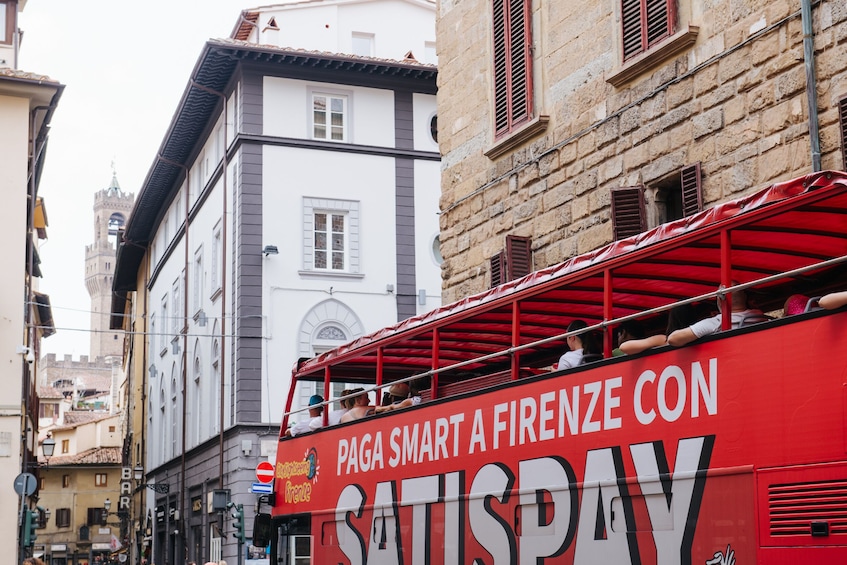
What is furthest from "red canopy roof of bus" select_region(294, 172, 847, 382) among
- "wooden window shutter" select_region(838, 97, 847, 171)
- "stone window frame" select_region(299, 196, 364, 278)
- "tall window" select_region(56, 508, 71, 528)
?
"tall window" select_region(56, 508, 71, 528)

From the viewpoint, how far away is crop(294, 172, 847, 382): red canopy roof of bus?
24.9ft

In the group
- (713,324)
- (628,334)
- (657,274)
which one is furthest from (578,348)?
(713,324)

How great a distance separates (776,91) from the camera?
1209 cm

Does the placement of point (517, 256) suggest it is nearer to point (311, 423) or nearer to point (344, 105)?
point (311, 423)

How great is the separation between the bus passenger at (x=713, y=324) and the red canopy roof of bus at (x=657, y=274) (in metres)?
0.43

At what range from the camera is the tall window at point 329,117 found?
3312 cm

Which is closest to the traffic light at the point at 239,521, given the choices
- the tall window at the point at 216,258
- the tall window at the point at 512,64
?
the tall window at the point at 216,258

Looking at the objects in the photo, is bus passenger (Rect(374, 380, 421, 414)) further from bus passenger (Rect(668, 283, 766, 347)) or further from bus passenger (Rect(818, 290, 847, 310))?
bus passenger (Rect(818, 290, 847, 310))

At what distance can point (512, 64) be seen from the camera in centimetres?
1681

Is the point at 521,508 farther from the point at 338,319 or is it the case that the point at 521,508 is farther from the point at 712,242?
the point at 338,319

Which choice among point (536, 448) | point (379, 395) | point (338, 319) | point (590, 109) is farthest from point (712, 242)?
point (338, 319)

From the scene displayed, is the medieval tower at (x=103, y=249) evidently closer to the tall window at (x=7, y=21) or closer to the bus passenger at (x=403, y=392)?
the tall window at (x=7, y=21)

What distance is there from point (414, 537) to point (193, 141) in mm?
29156

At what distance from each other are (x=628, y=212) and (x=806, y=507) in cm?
768
